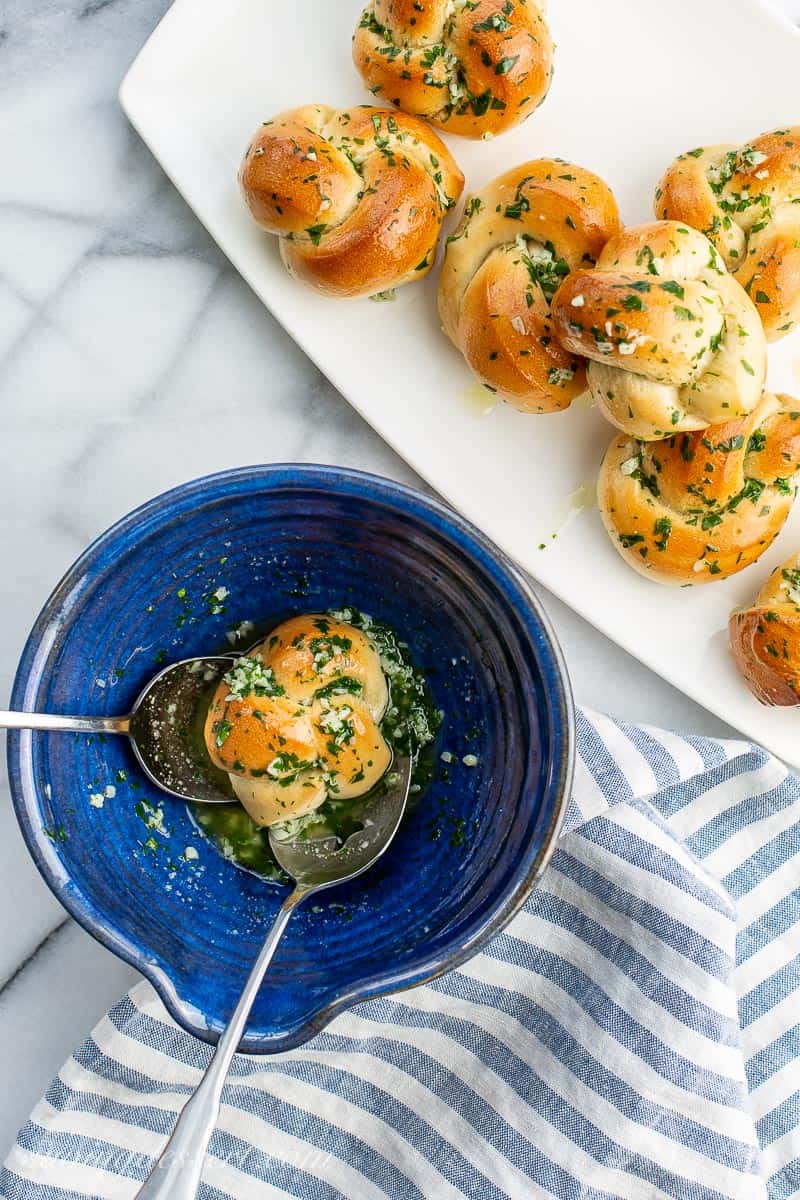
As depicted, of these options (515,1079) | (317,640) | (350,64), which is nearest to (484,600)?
(317,640)

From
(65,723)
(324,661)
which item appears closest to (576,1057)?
(324,661)

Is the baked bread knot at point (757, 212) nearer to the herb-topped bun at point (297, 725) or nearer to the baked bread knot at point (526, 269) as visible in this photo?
the baked bread knot at point (526, 269)

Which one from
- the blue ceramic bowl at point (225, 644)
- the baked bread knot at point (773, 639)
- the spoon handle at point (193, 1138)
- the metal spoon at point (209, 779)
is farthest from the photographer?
the baked bread knot at point (773, 639)

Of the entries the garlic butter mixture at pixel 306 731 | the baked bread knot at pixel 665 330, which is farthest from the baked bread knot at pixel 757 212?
the garlic butter mixture at pixel 306 731

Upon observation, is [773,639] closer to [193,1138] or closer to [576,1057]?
[576,1057]

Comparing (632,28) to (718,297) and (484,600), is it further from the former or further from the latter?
(484,600)

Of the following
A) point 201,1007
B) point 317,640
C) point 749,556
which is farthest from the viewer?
point 749,556

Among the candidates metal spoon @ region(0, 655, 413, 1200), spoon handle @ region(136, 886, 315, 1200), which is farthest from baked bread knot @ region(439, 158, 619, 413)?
spoon handle @ region(136, 886, 315, 1200)
